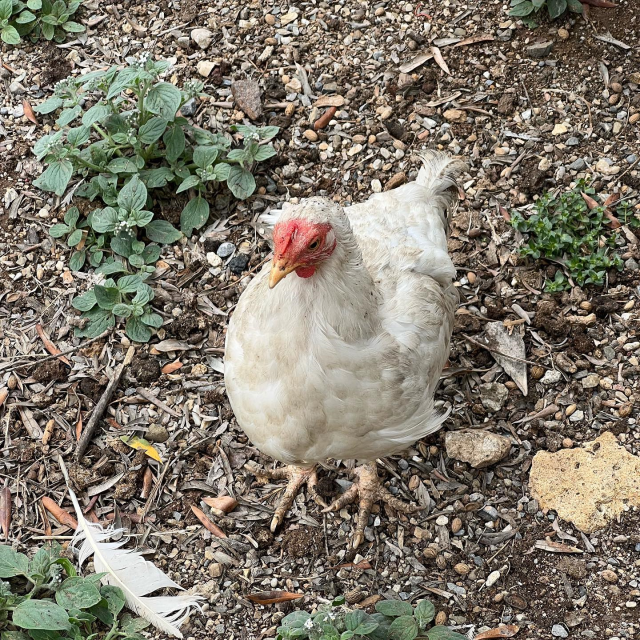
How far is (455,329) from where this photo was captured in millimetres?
4645

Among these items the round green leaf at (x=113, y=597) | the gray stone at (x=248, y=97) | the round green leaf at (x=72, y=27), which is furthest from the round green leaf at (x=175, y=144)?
the round green leaf at (x=113, y=597)

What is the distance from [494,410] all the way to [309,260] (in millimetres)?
1878

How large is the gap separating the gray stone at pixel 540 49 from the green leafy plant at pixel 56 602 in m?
4.12

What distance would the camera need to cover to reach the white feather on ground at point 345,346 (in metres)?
3.12

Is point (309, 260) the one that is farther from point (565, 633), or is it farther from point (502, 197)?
point (502, 197)

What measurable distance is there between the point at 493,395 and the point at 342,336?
5.06 ft

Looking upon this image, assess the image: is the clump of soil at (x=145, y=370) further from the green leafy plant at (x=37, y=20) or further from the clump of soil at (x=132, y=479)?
the green leafy plant at (x=37, y=20)

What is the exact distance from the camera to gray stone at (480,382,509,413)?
173 inches

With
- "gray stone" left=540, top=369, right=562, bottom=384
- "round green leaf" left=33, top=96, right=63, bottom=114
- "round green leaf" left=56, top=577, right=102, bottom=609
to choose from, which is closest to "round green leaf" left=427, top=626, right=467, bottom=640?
"round green leaf" left=56, top=577, right=102, bottom=609

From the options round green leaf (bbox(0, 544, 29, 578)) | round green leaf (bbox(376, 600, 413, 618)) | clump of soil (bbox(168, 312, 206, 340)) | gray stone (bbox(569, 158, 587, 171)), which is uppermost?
gray stone (bbox(569, 158, 587, 171))

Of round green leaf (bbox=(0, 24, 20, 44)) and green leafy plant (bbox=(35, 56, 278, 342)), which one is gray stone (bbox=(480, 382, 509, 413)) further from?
round green leaf (bbox=(0, 24, 20, 44))

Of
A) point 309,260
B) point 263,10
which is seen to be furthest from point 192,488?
point 263,10

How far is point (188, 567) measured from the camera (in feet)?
13.0

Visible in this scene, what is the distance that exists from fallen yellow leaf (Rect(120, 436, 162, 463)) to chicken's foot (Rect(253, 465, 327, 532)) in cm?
53
